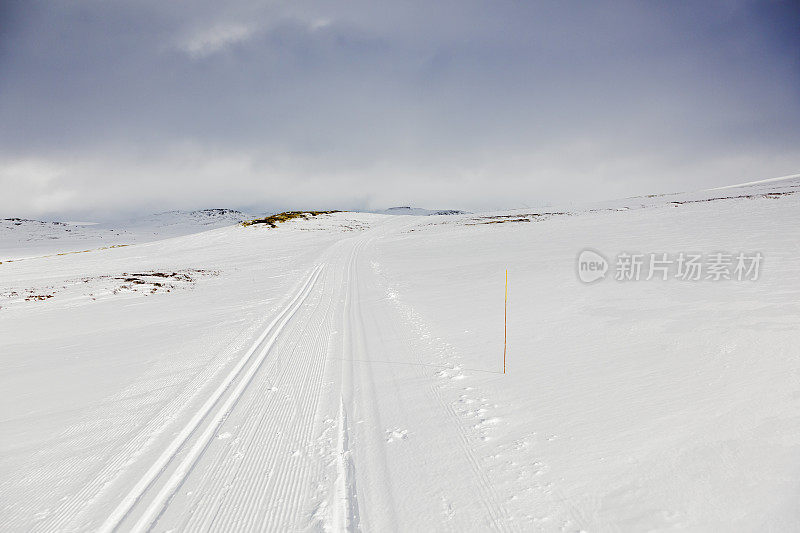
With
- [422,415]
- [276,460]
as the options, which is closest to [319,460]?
[276,460]

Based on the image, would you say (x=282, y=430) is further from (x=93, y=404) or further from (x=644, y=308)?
(x=644, y=308)

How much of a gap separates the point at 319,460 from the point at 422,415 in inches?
49.6

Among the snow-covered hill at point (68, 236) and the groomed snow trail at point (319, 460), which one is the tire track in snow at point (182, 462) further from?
the snow-covered hill at point (68, 236)

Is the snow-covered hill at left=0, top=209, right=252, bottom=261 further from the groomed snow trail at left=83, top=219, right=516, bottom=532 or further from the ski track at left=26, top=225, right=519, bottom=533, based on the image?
the groomed snow trail at left=83, top=219, right=516, bottom=532

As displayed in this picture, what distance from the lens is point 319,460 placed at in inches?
138

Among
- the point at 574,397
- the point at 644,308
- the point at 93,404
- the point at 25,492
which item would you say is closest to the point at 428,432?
the point at 574,397

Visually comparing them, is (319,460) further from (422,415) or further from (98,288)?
(98,288)

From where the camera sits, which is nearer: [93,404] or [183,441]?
[183,441]

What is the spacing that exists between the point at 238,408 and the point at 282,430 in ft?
2.98

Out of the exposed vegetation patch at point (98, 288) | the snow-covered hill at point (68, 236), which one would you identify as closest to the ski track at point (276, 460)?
the exposed vegetation patch at point (98, 288)

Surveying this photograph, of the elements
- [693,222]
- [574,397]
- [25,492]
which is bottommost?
[25,492]

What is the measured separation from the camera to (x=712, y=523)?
2.44 metres

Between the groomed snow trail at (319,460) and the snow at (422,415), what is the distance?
20mm

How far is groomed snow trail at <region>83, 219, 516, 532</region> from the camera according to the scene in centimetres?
286
